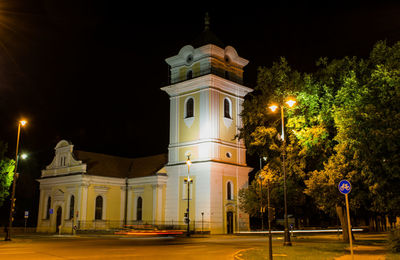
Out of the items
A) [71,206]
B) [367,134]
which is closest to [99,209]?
[71,206]

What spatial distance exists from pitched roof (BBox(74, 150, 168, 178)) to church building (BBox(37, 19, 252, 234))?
0.52ft

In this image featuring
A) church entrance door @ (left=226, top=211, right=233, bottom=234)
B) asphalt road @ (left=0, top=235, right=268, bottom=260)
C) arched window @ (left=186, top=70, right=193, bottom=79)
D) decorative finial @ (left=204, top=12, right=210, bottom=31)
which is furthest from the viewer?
decorative finial @ (left=204, top=12, right=210, bottom=31)

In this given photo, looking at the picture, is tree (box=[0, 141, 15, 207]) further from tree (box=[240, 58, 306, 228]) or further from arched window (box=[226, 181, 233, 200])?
tree (box=[240, 58, 306, 228])

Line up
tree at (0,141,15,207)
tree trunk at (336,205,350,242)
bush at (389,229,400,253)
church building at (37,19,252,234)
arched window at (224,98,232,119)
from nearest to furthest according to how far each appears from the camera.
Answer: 1. bush at (389,229,400,253)
2. tree trunk at (336,205,350,242)
3. tree at (0,141,15,207)
4. church building at (37,19,252,234)
5. arched window at (224,98,232,119)

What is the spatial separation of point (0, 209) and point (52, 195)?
12.0m

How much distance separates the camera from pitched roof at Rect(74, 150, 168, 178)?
173 ft

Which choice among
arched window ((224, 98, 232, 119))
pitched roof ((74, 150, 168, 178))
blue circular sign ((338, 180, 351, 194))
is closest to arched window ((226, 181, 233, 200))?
arched window ((224, 98, 232, 119))

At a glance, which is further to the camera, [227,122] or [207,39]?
[207,39]

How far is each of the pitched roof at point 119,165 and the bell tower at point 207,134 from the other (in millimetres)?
4333

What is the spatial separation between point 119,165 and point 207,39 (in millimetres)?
21074

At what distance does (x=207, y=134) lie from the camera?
45875mm

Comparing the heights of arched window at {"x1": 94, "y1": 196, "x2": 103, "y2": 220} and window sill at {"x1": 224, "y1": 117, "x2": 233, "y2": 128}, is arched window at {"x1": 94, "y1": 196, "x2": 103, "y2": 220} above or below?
below

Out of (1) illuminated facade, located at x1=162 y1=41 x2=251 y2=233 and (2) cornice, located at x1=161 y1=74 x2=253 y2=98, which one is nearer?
(1) illuminated facade, located at x1=162 y1=41 x2=251 y2=233

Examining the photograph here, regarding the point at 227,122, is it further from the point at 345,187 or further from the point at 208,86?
the point at 345,187
